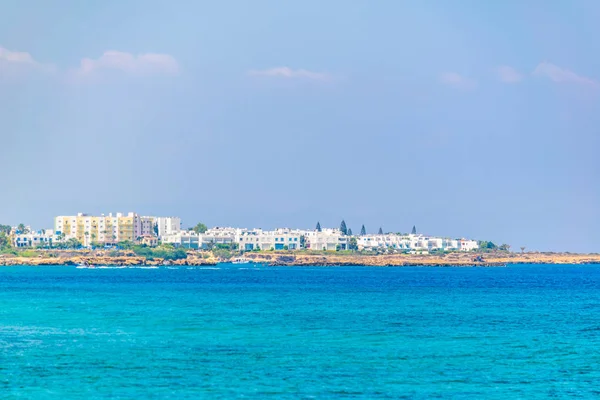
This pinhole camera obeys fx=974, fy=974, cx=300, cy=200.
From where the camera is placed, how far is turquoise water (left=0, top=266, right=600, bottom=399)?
31844mm

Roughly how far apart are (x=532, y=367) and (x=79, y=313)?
105ft

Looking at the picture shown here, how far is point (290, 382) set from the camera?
32.7 m

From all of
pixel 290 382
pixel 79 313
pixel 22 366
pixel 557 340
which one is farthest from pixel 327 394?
pixel 79 313

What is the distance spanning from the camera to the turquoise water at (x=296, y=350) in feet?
104

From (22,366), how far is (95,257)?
16596 cm

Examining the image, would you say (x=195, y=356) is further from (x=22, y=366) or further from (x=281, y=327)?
(x=281, y=327)

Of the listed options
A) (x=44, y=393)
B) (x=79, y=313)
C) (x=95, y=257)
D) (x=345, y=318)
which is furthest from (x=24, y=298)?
(x=95, y=257)

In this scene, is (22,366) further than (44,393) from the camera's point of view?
Yes

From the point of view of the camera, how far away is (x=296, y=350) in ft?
133

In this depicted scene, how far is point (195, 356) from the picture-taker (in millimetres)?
38312

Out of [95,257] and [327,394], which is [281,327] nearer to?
[327,394]

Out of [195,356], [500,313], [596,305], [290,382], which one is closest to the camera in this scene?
[290,382]

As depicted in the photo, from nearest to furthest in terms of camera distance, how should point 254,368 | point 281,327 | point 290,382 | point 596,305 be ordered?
1. point 290,382
2. point 254,368
3. point 281,327
4. point 596,305

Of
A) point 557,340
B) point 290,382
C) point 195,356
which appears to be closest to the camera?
point 290,382
